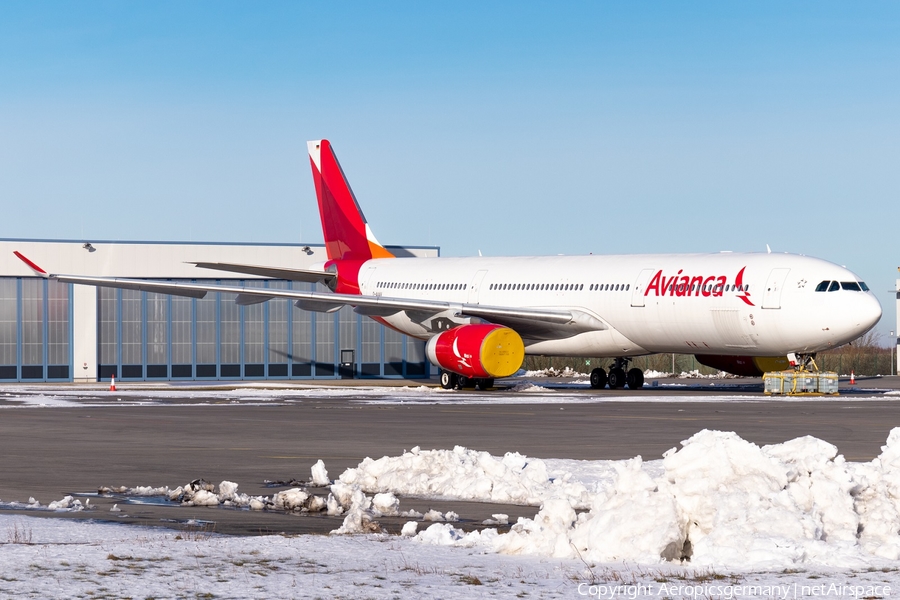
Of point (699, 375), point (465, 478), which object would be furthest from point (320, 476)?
point (699, 375)

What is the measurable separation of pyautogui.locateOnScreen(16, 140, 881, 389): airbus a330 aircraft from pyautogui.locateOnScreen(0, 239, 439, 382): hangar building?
7.07 m

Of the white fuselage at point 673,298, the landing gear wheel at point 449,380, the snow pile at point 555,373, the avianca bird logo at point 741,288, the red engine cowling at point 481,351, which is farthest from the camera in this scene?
the snow pile at point 555,373

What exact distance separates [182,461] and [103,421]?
7807mm

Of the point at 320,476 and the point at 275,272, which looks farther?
the point at 275,272

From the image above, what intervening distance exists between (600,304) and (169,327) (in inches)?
801

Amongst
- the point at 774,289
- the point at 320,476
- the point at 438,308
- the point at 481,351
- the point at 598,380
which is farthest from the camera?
the point at 598,380

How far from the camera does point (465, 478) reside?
12.4 metres

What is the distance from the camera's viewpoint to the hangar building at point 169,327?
48.8 meters

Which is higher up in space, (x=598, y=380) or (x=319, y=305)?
(x=319, y=305)

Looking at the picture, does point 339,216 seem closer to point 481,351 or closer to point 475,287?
point 475,287

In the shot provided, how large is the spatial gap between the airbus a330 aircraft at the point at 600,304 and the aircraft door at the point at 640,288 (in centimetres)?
4

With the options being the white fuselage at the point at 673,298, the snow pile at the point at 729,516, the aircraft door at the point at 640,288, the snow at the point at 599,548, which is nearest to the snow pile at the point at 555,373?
the white fuselage at the point at 673,298

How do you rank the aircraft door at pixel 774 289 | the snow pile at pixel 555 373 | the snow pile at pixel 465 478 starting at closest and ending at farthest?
the snow pile at pixel 465 478, the aircraft door at pixel 774 289, the snow pile at pixel 555 373

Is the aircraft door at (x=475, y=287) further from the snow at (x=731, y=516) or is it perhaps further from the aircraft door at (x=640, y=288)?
the snow at (x=731, y=516)
